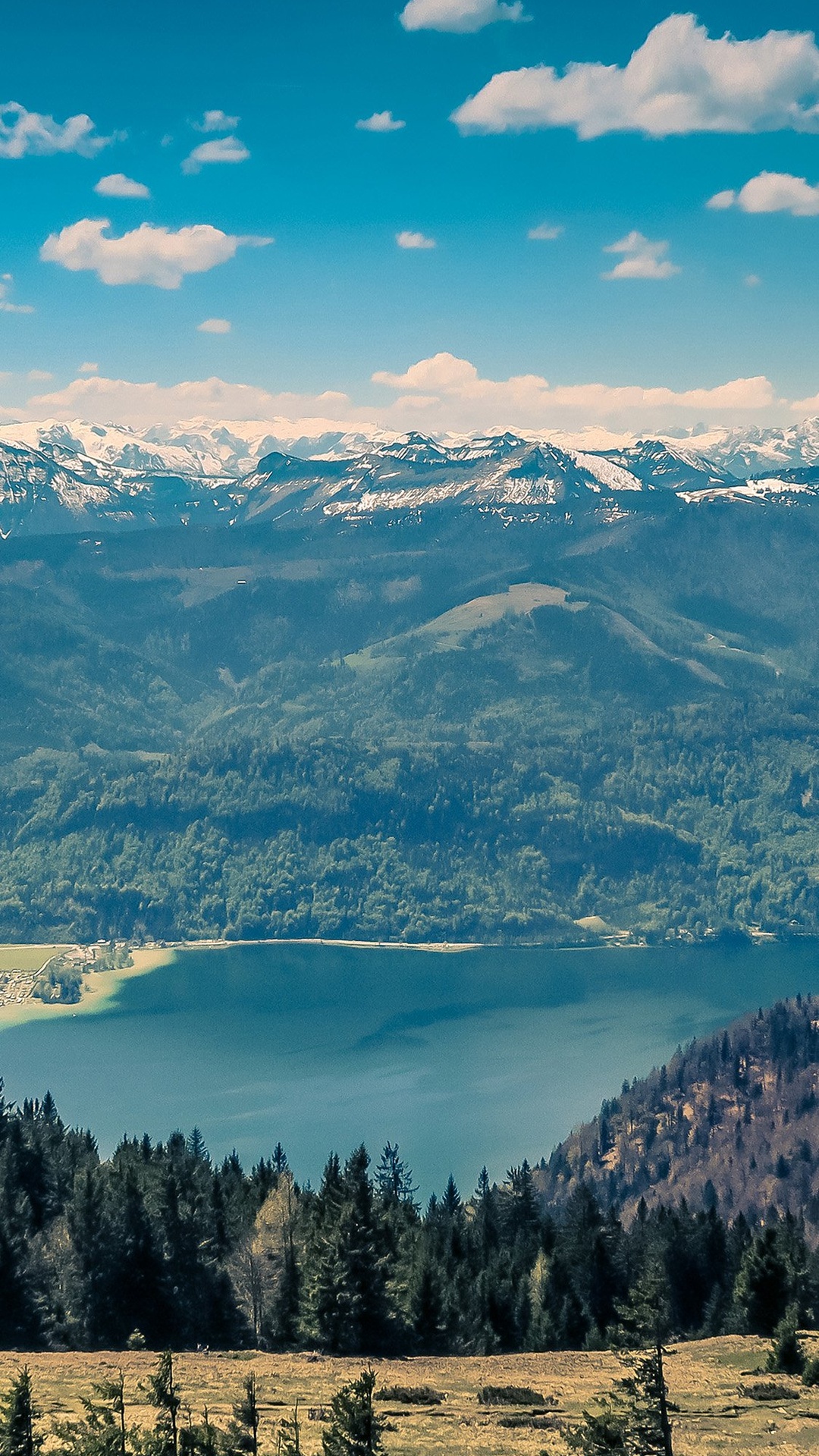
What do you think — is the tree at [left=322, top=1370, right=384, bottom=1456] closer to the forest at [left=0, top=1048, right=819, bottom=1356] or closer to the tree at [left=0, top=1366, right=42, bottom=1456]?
the tree at [left=0, top=1366, right=42, bottom=1456]

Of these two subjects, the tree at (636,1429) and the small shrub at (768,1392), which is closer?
the tree at (636,1429)

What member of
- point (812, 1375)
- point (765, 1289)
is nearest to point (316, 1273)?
point (765, 1289)

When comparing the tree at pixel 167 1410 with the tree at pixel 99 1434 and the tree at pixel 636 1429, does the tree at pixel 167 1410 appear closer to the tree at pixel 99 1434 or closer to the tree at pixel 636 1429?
the tree at pixel 99 1434

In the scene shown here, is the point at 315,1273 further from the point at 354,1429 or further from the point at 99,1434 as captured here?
the point at 354,1429

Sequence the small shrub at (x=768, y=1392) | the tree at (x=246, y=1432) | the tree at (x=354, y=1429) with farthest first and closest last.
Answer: the small shrub at (x=768, y=1392)
the tree at (x=246, y=1432)
the tree at (x=354, y=1429)

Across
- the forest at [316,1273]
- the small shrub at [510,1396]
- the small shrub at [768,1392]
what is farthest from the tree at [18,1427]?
the forest at [316,1273]

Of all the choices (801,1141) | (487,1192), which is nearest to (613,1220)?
(487,1192)
